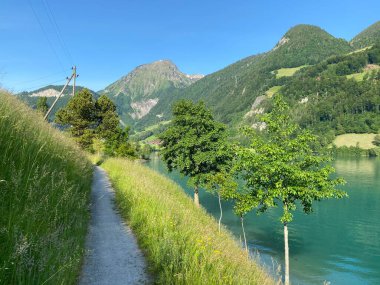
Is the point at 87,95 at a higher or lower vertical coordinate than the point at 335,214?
higher

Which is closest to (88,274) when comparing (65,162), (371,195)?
(65,162)

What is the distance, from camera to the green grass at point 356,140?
173m

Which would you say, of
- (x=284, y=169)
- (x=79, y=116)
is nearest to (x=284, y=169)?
(x=284, y=169)

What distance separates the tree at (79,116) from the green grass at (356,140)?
545 feet

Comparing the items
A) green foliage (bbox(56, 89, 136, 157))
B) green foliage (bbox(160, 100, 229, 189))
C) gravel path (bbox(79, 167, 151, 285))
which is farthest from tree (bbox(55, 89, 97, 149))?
gravel path (bbox(79, 167, 151, 285))

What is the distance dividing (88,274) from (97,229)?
3499mm

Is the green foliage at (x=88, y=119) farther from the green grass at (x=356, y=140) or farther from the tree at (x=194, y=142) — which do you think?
the green grass at (x=356, y=140)

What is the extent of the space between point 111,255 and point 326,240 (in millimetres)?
34542

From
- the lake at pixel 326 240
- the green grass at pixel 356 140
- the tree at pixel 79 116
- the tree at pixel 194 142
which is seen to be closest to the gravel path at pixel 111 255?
the lake at pixel 326 240

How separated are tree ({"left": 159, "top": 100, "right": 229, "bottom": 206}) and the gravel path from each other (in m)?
19.7

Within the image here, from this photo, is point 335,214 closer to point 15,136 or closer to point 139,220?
point 139,220

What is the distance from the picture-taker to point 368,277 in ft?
84.9

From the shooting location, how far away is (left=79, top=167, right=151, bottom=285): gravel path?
611cm

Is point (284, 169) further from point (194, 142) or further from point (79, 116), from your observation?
point (79, 116)
